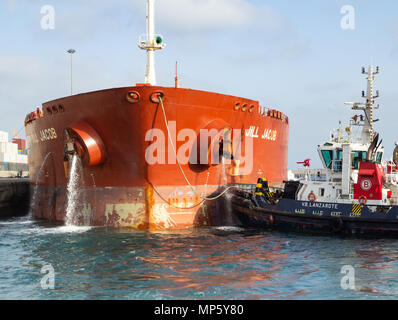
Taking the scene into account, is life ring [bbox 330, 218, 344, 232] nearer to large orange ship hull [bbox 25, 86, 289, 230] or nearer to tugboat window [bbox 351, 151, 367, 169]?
Answer: tugboat window [bbox 351, 151, 367, 169]

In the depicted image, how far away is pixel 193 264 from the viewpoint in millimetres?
10305

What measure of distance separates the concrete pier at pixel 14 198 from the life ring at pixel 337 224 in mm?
17960

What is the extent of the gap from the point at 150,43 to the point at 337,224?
10.9 meters

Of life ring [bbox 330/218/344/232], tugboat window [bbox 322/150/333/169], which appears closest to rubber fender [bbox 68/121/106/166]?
life ring [bbox 330/218/344/232]

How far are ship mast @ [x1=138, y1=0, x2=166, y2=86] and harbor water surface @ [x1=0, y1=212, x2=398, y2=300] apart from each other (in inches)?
296

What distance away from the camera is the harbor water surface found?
8242mm

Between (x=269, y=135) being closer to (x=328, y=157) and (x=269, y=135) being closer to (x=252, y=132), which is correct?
(x=252, y=132)

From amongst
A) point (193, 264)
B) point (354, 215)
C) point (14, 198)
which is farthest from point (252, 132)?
point (14, 198)

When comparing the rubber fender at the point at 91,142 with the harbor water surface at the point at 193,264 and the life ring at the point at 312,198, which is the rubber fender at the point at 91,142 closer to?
the harbor water surface at the point at 193,264

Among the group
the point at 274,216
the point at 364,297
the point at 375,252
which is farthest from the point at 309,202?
the point at 364,297
